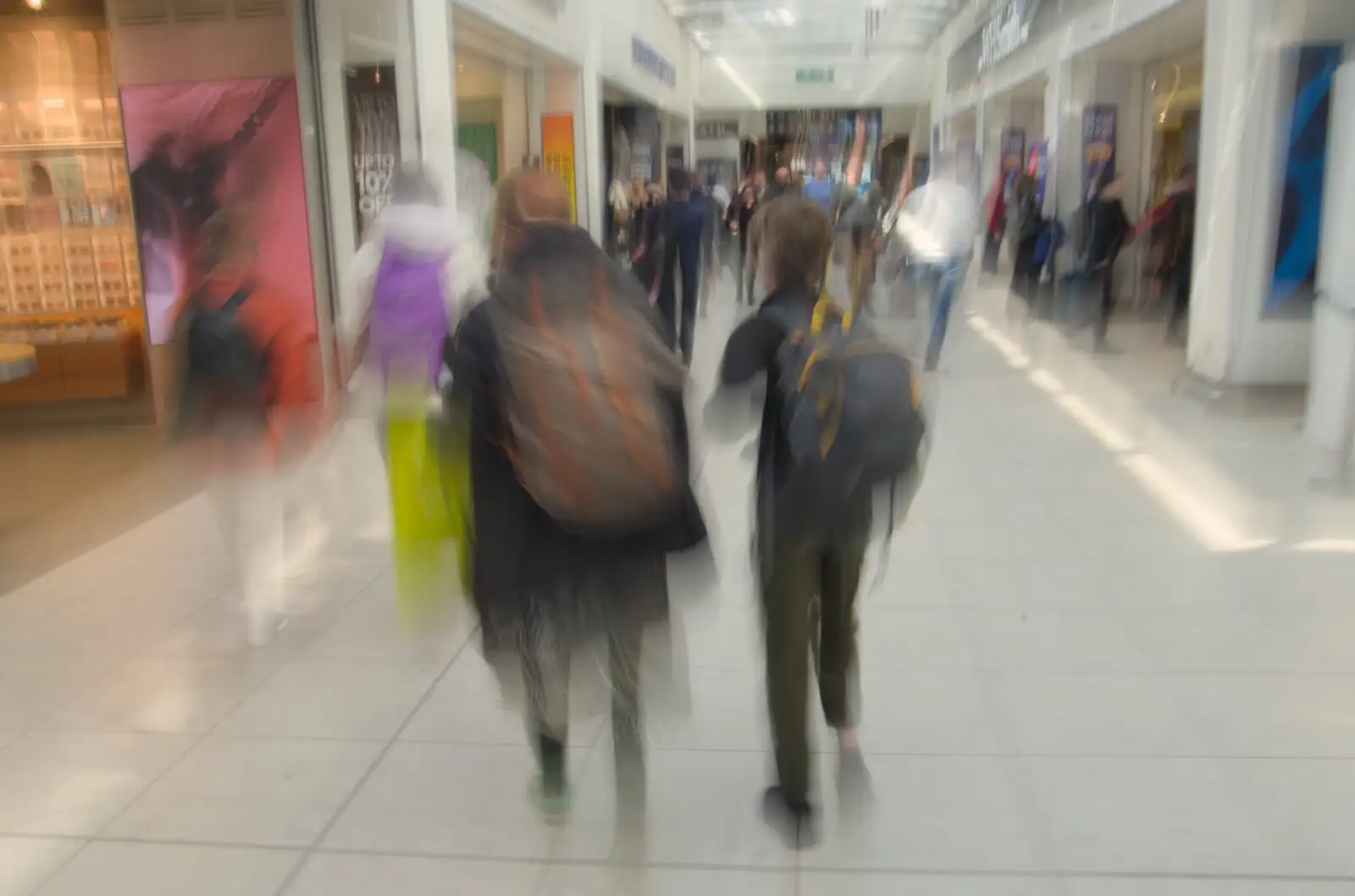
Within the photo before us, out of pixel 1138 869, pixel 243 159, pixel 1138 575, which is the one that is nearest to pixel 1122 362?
pixel 1138 575

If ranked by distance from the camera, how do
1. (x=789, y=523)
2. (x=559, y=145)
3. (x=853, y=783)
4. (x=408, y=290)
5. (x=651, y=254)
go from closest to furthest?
(x=789, y=523) → (x=853, y=783) → (x=408, y=290) → (x=651, y=254) → (x=559, y=145)

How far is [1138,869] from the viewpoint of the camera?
104 inches

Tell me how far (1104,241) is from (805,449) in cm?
840

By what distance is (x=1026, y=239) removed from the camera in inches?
477

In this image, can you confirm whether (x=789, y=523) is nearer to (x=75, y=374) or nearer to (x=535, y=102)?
(x=75, y=374)

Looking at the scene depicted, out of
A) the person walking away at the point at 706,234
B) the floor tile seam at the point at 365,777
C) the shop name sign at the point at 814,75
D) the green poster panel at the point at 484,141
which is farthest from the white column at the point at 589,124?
the shop name sign at the point at 814,75

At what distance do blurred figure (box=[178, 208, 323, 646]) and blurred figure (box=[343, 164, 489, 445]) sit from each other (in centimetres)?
25

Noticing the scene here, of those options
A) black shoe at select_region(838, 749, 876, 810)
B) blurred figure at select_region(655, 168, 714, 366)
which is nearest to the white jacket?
black shoe at select_region(838, 749, 876, 810)

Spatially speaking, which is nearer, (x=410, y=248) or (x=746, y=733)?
(x=746, y=733)

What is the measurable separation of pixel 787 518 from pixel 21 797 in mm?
2186

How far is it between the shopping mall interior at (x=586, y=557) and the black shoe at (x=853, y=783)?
12mm

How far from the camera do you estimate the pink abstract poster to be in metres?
7.23

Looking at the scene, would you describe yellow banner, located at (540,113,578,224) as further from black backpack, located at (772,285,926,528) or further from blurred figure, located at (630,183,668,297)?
black backpack, located at (772,285,926,528)

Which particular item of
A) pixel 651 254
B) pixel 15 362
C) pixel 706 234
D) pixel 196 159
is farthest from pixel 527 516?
pixel 706 234
